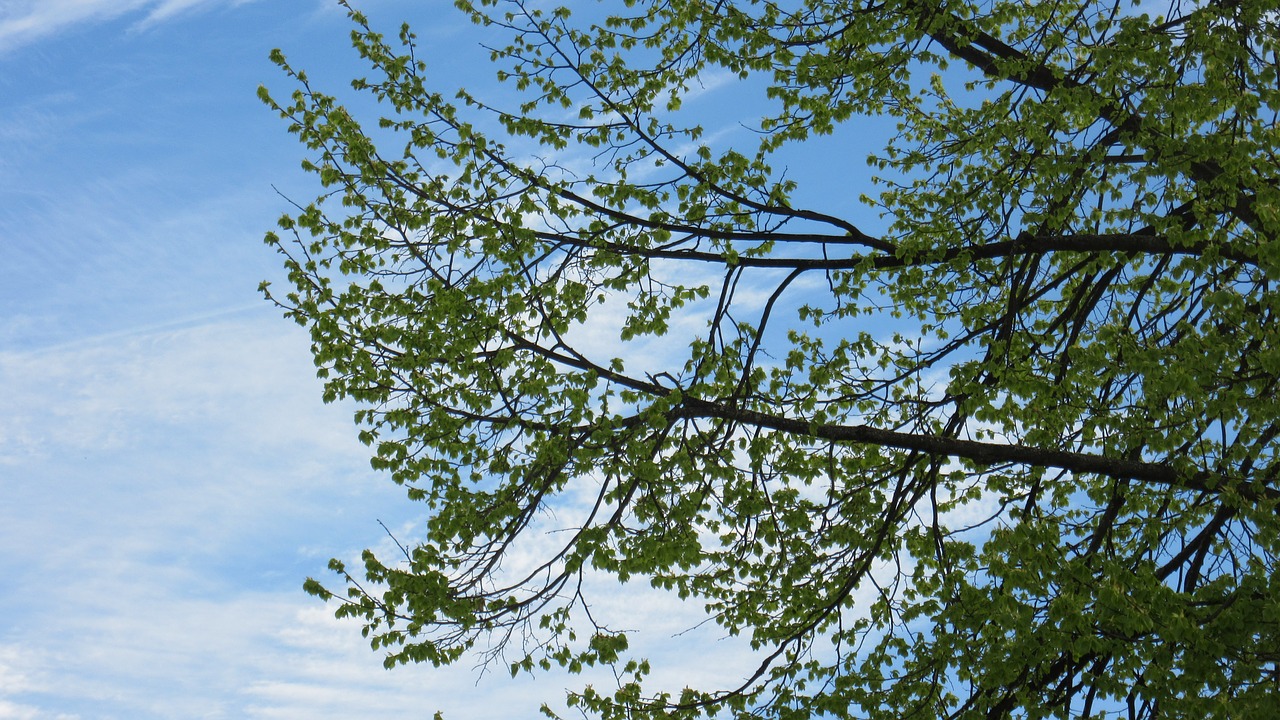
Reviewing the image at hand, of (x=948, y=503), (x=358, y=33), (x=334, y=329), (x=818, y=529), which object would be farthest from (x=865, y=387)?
(x=358, y=33)

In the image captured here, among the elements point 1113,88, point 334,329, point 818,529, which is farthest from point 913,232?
point 334,329

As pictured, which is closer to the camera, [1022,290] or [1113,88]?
[1113,88]

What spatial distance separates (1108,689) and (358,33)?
8.80 m

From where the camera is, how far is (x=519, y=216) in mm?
9844

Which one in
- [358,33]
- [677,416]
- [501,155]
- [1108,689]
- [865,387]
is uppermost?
[358,33]

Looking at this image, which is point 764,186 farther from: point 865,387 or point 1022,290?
point 1022,290

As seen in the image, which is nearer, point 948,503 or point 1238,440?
point 1238,440

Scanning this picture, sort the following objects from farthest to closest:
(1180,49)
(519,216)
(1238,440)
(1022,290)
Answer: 1. (1022,290)
2. (519,216)
3. (1180,49)
4. (1238,440)

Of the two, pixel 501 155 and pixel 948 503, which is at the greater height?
pixel 501 155

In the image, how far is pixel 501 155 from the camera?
32.9 feet

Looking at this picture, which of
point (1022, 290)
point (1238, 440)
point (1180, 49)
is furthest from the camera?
point (1022, 290)

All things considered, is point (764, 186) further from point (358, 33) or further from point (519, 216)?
point (358, 33)

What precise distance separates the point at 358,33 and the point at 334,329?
2910mm

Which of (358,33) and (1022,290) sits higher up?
(358,33)
